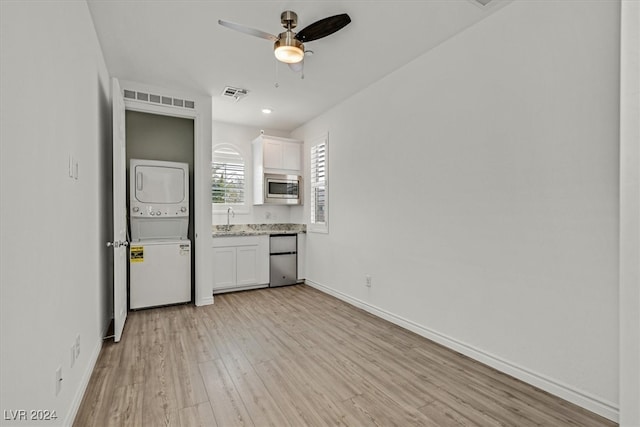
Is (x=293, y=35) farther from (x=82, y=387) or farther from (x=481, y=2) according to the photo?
(x=82, y=387)

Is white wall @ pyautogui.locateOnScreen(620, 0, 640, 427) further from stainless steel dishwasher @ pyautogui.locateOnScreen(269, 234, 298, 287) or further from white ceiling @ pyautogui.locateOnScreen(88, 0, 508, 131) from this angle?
stainless steel dishwasher @ pyautogui.locateOnScreen(269, 234, 298, 287)

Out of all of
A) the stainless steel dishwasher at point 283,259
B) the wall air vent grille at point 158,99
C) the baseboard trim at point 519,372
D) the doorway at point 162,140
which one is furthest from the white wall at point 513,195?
the doorway at point 162,140

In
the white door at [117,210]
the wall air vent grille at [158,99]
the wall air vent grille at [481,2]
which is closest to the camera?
the wall air vent grille at [481,2]

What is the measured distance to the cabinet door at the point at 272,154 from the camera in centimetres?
521

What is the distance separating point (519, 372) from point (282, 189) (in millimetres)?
3984

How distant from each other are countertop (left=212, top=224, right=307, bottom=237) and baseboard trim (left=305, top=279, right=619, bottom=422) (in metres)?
2.22

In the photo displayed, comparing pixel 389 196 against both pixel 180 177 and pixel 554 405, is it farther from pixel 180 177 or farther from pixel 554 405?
pixel 180 177

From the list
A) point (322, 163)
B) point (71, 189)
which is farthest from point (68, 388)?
point (322, 163)

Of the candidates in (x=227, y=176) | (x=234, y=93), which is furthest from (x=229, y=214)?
(x=234, y=93)

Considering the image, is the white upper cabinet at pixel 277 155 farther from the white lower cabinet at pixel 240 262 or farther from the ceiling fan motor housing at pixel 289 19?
the ceiling fan motor housing at pixel 289 19

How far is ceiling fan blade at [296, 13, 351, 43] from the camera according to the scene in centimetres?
228

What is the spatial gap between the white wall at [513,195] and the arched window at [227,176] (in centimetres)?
277

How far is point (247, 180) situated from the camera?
5.59 metres

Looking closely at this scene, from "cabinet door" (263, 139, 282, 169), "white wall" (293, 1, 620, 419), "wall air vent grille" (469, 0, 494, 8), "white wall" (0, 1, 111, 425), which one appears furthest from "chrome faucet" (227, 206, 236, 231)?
"wall air vent grille" (469, 0, 494, 8)
